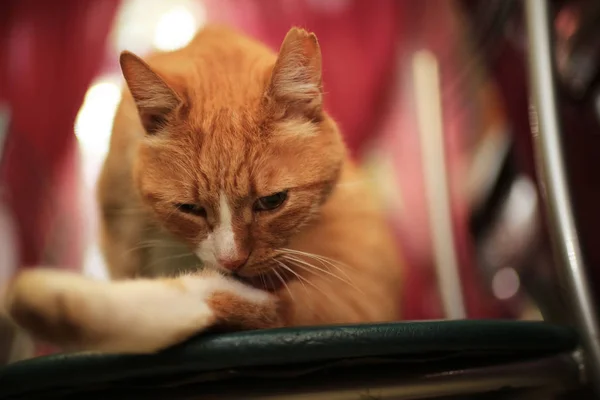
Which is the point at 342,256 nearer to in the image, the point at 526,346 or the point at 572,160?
the point at 526,346

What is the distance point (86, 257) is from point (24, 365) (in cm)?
→ 35

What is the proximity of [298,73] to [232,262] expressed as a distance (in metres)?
0.20

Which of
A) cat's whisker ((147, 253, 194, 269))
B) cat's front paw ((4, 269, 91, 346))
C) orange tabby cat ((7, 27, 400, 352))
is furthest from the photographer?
cat's whisker ((147, 253, 194, 269))

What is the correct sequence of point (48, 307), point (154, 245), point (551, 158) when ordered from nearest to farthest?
point (48, 307) < point (154, 245) < point (551, 158)

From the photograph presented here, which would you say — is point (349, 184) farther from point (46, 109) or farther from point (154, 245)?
A: point (46, 109)

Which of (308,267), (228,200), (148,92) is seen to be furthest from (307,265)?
(148,92)

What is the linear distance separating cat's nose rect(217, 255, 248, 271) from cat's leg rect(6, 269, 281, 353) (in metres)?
0.04

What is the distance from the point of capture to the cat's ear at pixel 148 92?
549mm

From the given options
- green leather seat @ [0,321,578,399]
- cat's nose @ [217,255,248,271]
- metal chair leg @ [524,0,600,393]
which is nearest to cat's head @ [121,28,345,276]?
cat's nose @ [217,255,248,271]

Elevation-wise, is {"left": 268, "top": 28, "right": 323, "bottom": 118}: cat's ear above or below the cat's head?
above

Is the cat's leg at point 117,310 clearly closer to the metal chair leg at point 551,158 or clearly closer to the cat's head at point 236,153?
the cat's head at point 236,153

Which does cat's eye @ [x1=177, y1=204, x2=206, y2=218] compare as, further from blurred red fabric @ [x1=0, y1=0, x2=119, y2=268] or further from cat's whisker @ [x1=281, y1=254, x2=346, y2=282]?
blurred red fabric @ [x1=0, y1=0, x2=119, y2=268]

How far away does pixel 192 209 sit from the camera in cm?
60

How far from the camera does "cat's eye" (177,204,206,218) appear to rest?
1.95 feet
